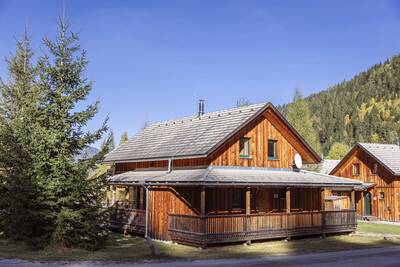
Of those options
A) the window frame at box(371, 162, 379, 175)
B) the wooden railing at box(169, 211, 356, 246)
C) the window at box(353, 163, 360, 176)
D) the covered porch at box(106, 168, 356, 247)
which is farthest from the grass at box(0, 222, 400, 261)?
the window at box(353, 163, 360, 176)

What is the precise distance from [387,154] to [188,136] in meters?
24.4

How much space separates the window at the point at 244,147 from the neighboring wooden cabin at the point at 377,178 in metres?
19.4

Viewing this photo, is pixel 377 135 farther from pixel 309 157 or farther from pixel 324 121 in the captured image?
pixel 309 157

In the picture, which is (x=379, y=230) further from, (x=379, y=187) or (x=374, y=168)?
(x=374, y=168)

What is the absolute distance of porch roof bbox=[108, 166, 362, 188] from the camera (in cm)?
2152

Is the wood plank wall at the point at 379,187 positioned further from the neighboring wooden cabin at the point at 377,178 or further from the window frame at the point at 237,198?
the window frame at the point at 237,198

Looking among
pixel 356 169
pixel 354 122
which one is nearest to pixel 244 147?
pixel 356 169

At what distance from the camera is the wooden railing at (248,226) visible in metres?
20.9

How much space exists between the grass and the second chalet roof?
1640 centimetres

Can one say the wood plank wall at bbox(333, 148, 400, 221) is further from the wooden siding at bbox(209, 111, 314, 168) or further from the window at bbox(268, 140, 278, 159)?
the window at bbox(268, 140, 278, 159)

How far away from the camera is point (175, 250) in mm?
19938

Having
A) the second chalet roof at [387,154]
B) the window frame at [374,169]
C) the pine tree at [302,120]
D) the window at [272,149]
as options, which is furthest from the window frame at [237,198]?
the pine tree at [302,120]

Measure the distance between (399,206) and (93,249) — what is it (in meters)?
30.1

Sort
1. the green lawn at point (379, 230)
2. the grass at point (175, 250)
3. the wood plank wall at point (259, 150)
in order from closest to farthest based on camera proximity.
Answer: the grass at point (175, 250) → the wood plank wall at point (259, 150) → the green lawn at point (379, 230)
